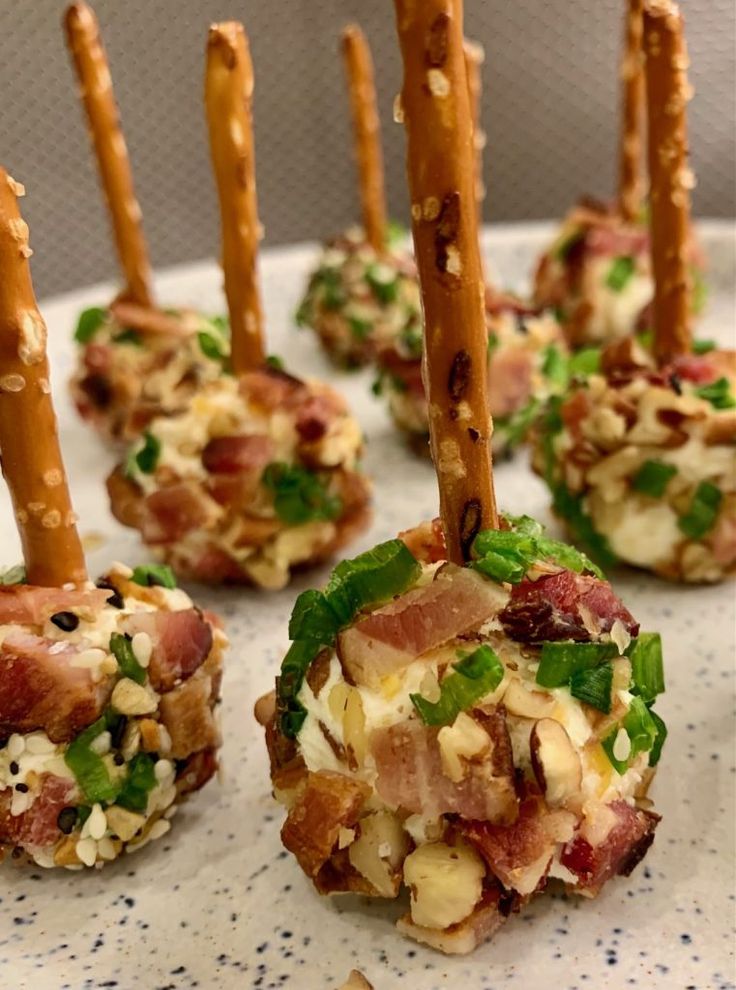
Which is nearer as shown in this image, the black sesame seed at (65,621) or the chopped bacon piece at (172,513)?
the black sesame seed at (65,621)

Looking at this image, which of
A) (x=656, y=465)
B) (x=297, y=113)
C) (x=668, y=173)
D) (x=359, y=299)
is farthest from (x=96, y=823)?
(x=297, y=113)

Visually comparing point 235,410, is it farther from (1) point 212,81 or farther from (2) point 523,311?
(2) point 523,311

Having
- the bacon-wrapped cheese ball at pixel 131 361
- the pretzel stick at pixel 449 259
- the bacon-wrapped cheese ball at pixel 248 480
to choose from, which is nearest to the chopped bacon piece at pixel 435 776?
the pretzel stick at pixel 449 259

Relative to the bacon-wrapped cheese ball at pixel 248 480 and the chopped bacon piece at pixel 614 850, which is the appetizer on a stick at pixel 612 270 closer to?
the bacon-wrapped cheese ball at pixel 248 480

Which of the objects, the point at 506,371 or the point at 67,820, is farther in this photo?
the point at 506,371

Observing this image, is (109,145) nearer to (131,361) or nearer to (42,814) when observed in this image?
(131,361)

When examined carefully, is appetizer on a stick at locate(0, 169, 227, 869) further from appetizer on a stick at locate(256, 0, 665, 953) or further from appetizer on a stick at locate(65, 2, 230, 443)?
appetizer on a stick at locate(65, 2, 230, 443)
